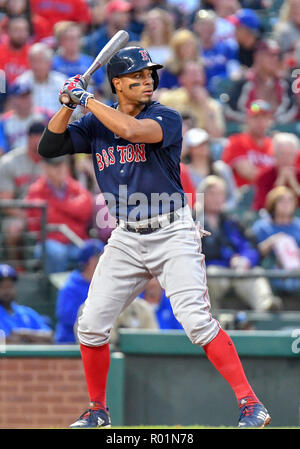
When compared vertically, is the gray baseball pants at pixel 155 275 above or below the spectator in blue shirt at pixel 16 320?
below

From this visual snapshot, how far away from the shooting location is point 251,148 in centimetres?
849

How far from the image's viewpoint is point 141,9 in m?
10.4

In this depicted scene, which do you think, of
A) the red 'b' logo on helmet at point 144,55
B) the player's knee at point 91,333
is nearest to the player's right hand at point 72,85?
the red 'b' logo on helmet at point 144,55

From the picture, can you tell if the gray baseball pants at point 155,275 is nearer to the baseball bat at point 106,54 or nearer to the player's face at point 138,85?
the player's face at point 138,85

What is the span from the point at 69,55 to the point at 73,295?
3.59 metres

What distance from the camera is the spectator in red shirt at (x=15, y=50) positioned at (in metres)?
9.20

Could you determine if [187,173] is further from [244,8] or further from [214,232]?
[244,8]

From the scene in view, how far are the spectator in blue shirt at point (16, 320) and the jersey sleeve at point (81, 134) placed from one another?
2421mm

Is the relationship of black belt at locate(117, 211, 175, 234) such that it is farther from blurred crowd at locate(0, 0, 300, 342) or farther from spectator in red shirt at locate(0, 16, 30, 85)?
spectator in red shirt at locate(0, 16, 30, 85)

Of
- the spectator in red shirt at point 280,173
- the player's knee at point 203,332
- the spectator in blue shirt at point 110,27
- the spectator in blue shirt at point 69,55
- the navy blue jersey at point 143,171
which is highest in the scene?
the spectator in blue shirt at point 110,27

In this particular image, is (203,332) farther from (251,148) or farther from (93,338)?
(251,148)

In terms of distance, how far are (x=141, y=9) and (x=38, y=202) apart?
3954 mm

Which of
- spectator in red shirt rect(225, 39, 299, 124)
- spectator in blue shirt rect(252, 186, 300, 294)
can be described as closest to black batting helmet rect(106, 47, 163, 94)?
spectator in blue shirt rect(252, 186, 300, 294)
